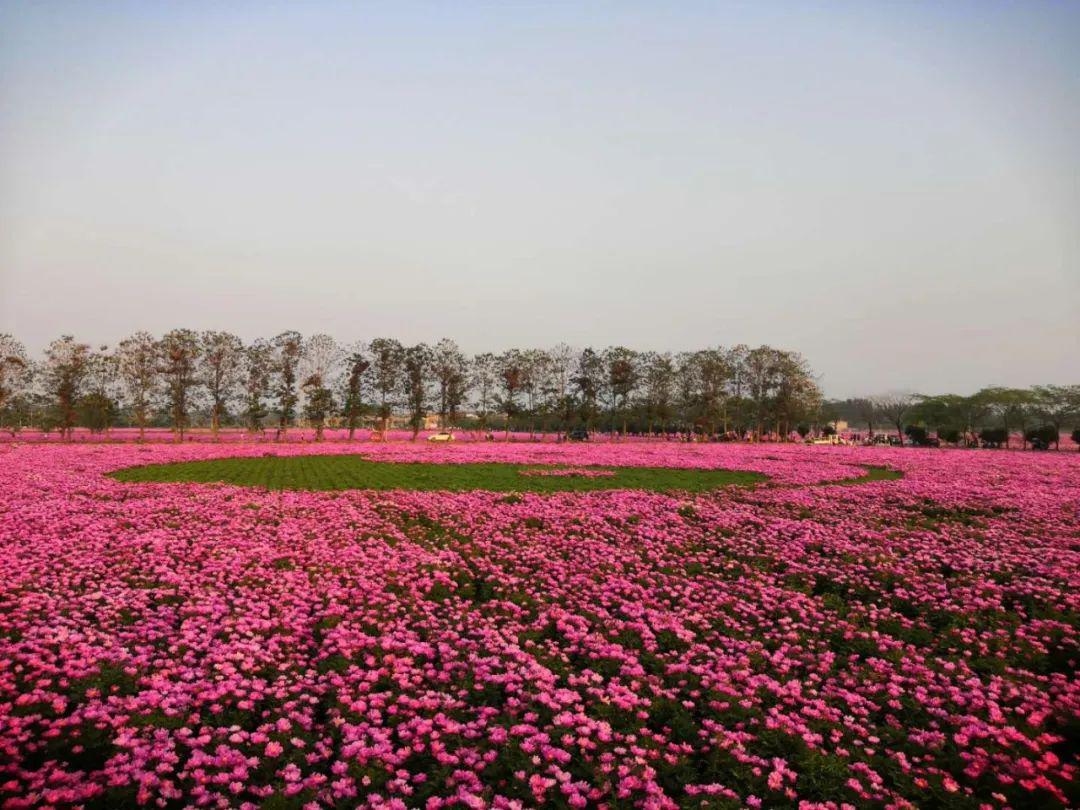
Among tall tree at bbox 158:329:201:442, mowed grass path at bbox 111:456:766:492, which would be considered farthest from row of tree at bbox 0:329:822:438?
mowed grass path at bbox 111:456:766:492

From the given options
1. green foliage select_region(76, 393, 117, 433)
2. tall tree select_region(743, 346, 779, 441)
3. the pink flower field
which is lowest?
the pink flower field

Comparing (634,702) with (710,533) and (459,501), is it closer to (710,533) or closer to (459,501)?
(710,533)

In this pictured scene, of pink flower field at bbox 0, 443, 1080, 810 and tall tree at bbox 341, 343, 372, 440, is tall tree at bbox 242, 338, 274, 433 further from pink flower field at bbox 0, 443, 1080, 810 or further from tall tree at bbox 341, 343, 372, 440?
pink flower field at bbox 0, 443, 1080, 810

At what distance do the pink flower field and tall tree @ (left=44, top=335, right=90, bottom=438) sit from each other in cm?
4509

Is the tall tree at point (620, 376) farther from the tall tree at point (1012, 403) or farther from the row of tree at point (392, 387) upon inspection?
the tall tree at point (1012, 403)

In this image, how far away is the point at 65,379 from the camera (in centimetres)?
4809

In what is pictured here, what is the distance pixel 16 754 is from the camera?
436 centimetres

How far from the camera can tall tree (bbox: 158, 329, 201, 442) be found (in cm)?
5359

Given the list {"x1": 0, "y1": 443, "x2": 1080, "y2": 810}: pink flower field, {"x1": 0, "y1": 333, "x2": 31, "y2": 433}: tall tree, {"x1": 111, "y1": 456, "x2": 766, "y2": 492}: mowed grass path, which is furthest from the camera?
{"x1": 0, "y1": 333, "x2": 31, "y2": 433}: tall tree

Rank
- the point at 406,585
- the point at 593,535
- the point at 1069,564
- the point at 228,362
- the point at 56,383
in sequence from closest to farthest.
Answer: the point at 406,585 < the point at 1069,564 < the point at 593,535 < the point at 56,383 < the point at 228,362

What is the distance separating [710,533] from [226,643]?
9.53m

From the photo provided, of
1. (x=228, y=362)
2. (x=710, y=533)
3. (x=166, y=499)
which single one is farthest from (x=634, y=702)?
(x=228, y=362)

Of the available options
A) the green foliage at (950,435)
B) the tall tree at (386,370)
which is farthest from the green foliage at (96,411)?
the green foliage at (950,435)

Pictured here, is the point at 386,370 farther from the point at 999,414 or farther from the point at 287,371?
the point at 999,414
